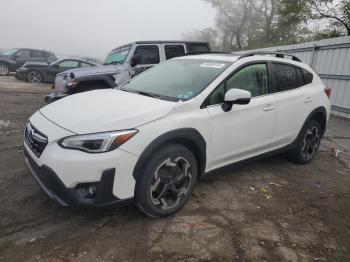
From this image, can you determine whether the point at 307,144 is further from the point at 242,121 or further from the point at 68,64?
the point at 68,64

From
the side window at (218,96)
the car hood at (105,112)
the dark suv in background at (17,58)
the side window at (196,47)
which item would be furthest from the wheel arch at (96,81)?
the dark suv in background at (17,58)

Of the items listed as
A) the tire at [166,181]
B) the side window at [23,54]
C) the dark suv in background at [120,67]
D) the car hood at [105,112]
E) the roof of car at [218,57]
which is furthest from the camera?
the side window at [23,54]

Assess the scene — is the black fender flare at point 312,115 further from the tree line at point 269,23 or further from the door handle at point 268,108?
the tree line at point 269,23

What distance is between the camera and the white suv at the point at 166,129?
2.88 m

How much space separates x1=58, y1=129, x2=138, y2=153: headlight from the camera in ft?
9.40

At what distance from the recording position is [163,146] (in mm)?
3258

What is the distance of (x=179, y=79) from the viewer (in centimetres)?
404

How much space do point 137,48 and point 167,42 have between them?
2.69ft

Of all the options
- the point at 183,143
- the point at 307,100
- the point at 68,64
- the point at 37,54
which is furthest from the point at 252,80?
the point at 37,54

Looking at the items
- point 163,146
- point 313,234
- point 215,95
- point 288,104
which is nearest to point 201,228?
point 163,146

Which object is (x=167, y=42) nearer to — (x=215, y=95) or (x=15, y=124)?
(x=15, y=124)

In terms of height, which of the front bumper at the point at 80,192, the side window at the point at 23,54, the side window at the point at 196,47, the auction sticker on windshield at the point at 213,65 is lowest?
the side window at the point at 23,54

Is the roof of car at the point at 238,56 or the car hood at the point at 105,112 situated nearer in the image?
the car hood at the point at 105,112

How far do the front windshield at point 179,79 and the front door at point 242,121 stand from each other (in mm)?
199
